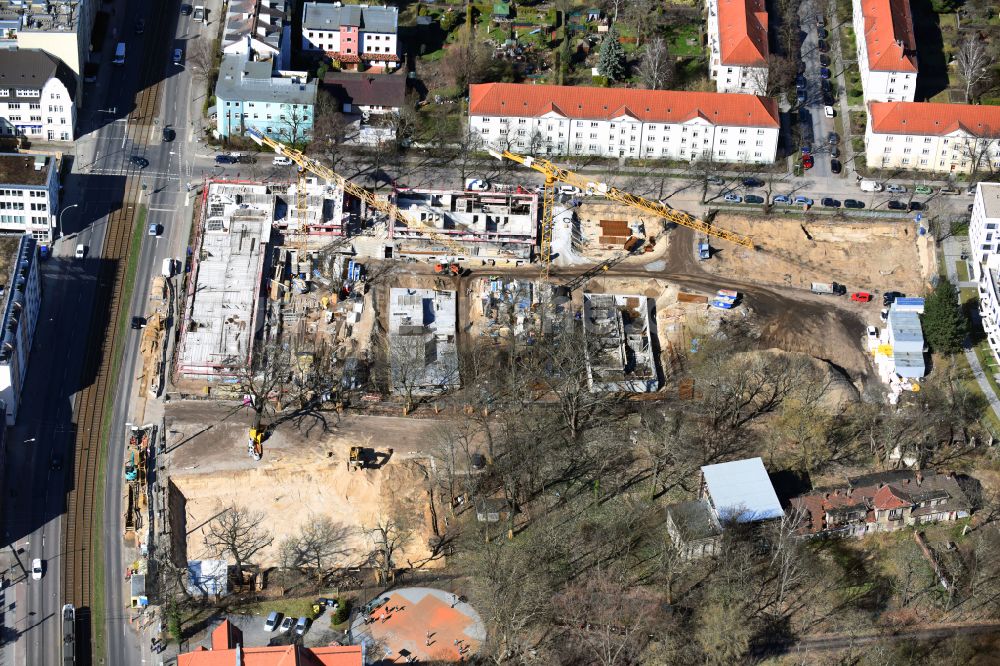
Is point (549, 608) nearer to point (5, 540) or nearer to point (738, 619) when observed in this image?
point (738, 619)

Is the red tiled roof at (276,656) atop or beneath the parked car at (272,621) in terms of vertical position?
atop

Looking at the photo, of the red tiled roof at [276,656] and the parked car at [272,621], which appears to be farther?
the parked car at [272,621]

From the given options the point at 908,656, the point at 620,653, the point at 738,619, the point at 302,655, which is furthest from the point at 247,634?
the point at 908,656

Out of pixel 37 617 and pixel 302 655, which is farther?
pixel 37 617

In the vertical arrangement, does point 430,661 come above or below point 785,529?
below

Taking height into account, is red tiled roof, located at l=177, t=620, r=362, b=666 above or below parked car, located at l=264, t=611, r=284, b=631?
above

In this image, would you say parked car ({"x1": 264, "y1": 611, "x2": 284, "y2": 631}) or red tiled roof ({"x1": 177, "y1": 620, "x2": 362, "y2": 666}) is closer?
red tiled roof ({"x1": 177, "y1": 620, "x2": 362, "y2": 666})

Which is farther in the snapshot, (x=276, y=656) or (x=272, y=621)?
(x=272, y=621)

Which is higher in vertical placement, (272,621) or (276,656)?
(276,656)
